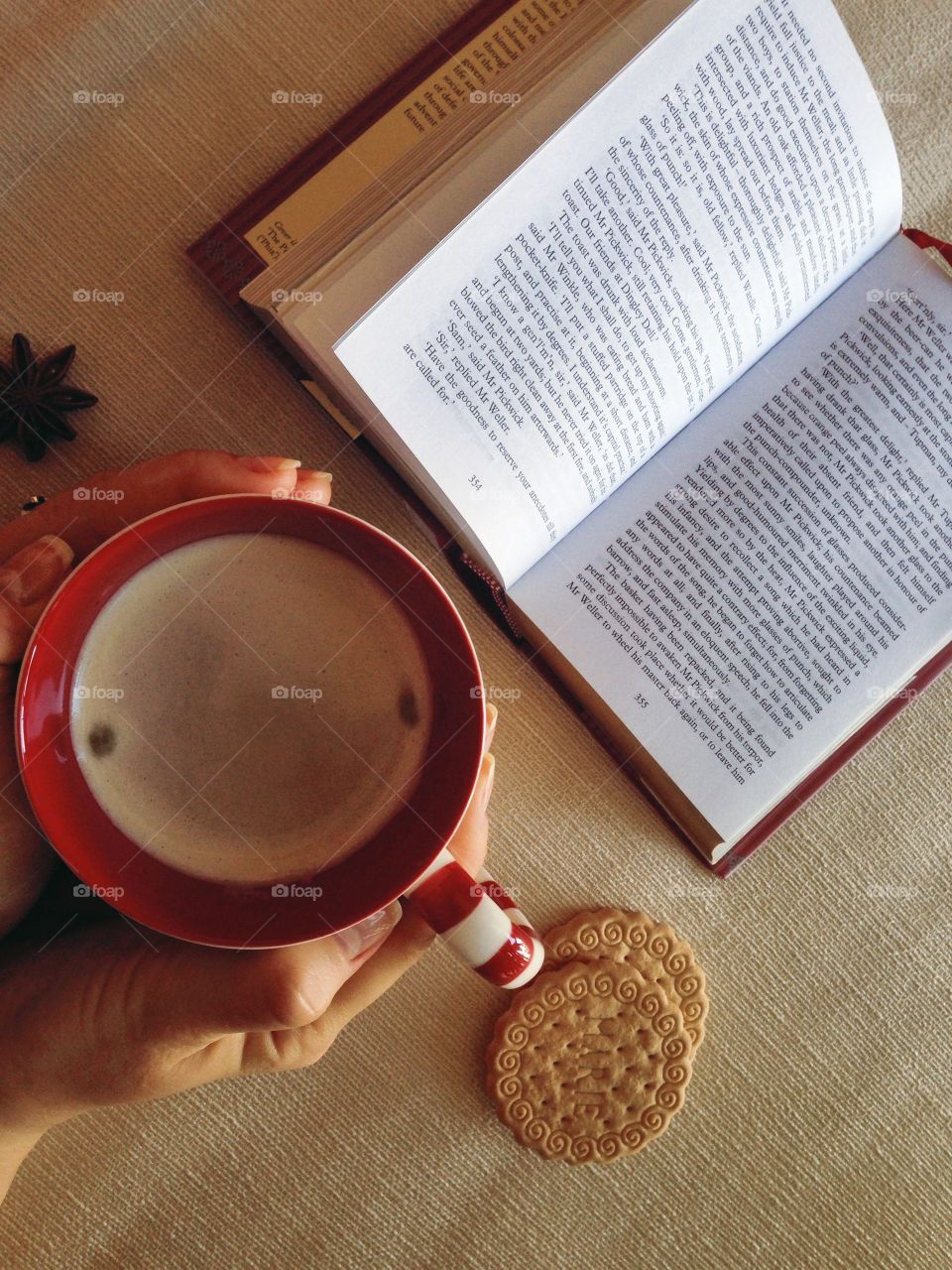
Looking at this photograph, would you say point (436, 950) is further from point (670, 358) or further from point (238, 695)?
point (670, 358)

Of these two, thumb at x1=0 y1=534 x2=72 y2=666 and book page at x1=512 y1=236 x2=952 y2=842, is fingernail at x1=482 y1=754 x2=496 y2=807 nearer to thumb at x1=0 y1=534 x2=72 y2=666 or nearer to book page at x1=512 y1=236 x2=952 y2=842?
book page at x1=512 y1=236 x2=952 y2=842

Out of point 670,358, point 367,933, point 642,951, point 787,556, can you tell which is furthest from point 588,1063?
point 670,358

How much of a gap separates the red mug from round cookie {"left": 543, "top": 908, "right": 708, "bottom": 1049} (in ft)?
0.65

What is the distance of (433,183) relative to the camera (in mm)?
558

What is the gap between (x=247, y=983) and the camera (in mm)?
545

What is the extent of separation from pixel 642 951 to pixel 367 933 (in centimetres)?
24

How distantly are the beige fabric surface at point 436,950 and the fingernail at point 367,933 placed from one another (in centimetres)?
15

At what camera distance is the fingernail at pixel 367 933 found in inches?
22.5

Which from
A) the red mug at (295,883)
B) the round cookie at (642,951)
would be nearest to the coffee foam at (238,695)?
the red mug at (295,883)

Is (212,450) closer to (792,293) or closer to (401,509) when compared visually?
(401,509)

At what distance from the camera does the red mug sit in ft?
1.60

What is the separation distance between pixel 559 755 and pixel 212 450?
1.04 feet

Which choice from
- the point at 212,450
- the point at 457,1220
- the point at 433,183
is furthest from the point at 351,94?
the point at 457,1220

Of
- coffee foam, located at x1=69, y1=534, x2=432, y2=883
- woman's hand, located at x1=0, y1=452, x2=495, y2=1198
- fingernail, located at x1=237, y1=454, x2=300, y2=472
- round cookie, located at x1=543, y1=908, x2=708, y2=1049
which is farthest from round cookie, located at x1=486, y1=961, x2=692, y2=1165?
fingernail, located at x1=237, y1=454, x2=300, y2=472
